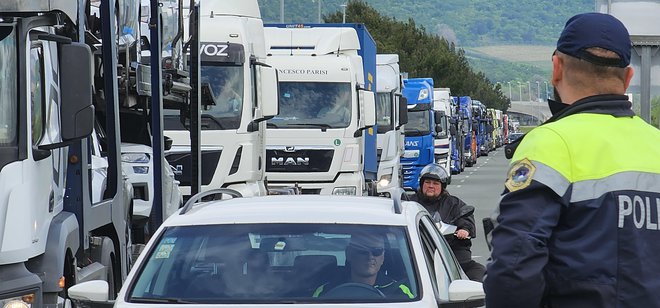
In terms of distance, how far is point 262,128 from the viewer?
18.5 meters

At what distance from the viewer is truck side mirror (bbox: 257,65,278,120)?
18.0 m

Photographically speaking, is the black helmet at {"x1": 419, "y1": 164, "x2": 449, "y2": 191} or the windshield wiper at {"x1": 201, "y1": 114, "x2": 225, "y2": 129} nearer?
→ the black helmet at {"x1": 419, "y1": 164, "x2": 449, "y2": 191}

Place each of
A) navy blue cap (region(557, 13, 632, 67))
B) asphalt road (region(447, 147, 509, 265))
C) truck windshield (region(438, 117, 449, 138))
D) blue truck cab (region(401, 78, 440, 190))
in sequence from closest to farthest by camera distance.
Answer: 1. navy blue cap (region(557, 13, 632, 67))
2. asphalt road (region(447, 147, 509, 265))
3. blue truck cab (region(401, 78, 440, 190))
4. truck windshield (region(438, 117, 449, 138))

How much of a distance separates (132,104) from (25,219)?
4165 millimetres

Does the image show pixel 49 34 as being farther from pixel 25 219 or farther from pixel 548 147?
pixel 548 147

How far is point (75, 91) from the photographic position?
766 cm

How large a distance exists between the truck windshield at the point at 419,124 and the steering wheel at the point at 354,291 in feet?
108

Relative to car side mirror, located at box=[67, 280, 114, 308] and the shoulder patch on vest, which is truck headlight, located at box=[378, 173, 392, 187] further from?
the shoulder patch on vest

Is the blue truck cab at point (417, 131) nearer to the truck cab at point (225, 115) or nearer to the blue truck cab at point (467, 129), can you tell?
the truck cab at point (225, 115)

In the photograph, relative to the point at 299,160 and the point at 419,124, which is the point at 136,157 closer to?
the point at 299,160

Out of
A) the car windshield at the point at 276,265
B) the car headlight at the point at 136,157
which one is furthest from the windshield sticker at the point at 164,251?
the car headlight at the point at 136,157

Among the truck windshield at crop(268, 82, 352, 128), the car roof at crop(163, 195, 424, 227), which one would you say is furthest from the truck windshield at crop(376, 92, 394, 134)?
the car roof at crop(163, 195, 424, 227)

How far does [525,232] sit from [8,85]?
15.0 feet

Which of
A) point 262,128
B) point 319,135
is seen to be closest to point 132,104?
point 262,128
